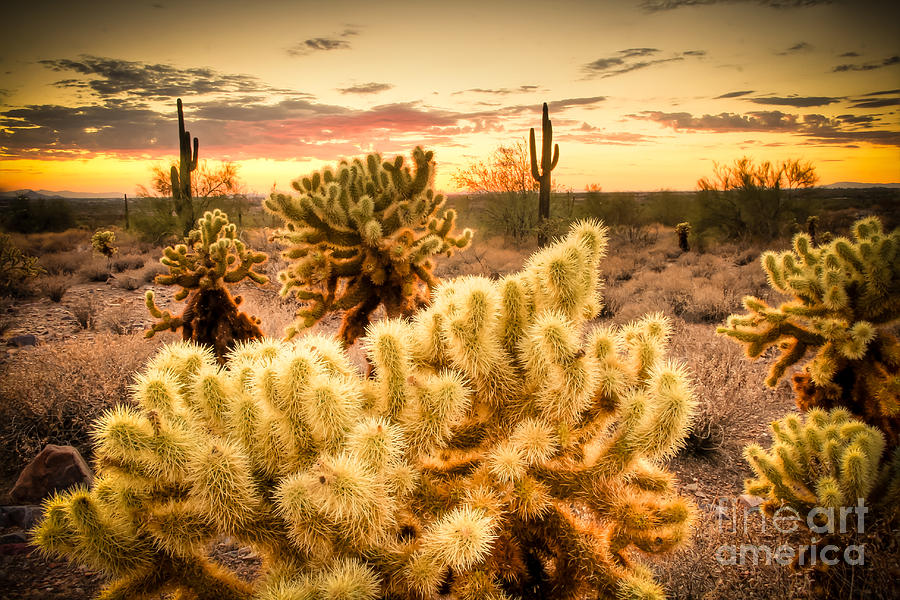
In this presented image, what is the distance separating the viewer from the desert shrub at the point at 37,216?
27484 mm

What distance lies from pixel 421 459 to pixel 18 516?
4091 mm

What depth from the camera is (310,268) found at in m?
4.70

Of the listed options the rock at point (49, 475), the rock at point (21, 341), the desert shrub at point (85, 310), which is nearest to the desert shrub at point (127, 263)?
the desert shrub at point (85, 310)

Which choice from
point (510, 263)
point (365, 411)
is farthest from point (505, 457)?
point (510, 263)

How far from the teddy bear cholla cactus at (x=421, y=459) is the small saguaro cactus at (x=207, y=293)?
381cm

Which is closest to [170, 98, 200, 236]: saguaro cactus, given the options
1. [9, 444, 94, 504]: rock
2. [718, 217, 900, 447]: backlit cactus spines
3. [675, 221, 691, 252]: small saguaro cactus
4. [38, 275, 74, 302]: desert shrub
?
[38, 275, 74, 302]: desert shrub

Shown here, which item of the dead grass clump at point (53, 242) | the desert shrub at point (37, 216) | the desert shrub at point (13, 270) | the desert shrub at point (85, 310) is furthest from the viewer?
the desert shrub at point (37, 216)

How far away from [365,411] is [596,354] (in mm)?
862

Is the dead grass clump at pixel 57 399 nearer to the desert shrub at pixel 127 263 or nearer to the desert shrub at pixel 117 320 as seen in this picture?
the desert shrub at pixel 117 320

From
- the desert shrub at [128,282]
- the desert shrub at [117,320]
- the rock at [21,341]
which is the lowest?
the rock at [21,341]

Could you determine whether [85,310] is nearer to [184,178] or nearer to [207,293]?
[207,293]

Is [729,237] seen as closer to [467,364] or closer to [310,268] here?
[310,268]

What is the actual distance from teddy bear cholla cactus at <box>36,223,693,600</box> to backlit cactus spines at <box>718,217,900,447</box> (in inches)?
118

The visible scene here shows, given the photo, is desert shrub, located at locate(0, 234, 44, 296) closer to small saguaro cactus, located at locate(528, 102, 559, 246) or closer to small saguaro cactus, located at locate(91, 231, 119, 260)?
small saguaro cactus, located at locate(91, 231, 119, 260)
